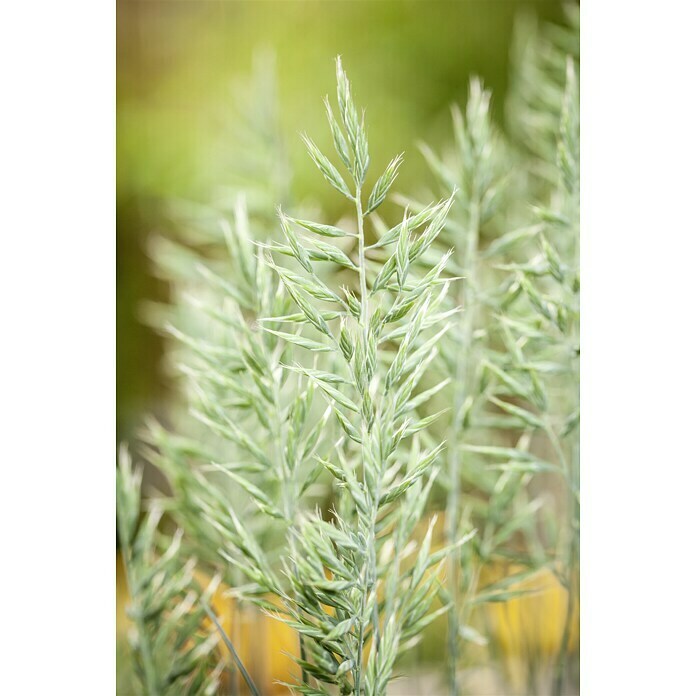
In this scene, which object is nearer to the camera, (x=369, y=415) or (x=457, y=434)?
(x=369, y=415)

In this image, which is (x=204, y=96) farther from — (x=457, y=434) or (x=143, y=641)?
(x=143, y=641)

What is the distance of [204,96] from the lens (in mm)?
680

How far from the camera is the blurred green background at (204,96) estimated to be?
0.67 metres

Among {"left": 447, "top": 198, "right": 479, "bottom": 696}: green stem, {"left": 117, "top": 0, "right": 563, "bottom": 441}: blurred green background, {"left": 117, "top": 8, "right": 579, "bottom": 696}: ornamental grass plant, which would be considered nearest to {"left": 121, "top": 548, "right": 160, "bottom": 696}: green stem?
{"left": 117, "top": 8, "right": 579, "bottom": 696}: ornamental grass plant

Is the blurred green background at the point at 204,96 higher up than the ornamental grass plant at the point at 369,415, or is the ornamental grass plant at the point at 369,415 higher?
the blurred green background at the point at 204,96

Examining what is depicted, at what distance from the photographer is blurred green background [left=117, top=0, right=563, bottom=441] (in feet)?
2.21

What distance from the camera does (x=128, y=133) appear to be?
68cm

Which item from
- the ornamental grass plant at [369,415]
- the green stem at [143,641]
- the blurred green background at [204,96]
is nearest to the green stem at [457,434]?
the ornamental grass plant at [369,415]

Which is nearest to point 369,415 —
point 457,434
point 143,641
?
point 457,434

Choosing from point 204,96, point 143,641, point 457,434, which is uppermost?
point 204,96

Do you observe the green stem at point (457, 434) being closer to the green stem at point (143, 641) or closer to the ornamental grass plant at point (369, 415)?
the ornamental grass plant at point (369, 415)
